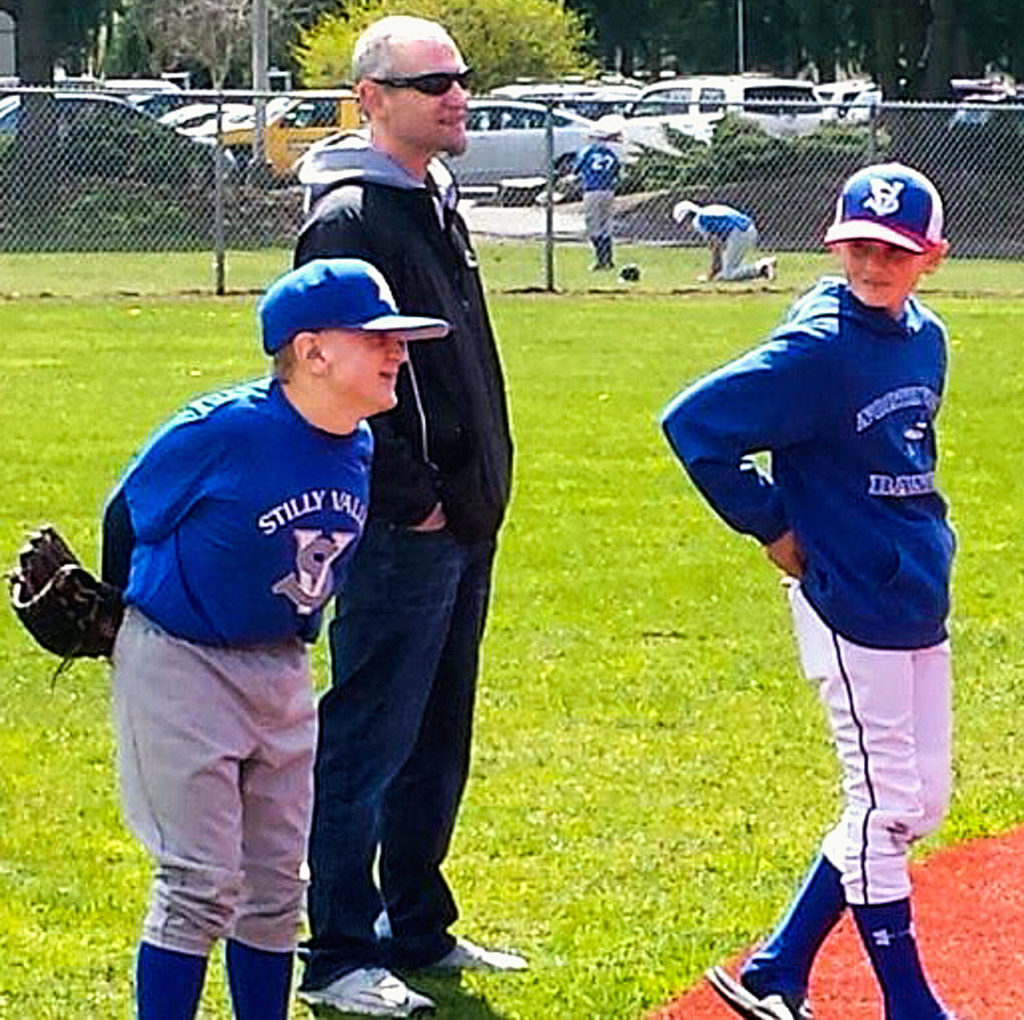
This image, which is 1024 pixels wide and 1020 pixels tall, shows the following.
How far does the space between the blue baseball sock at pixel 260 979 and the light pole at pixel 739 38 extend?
54999mm

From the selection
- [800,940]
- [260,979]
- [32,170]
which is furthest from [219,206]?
[260,979]

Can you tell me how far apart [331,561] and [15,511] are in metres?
7.50

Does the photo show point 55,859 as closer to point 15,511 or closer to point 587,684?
point 587,684

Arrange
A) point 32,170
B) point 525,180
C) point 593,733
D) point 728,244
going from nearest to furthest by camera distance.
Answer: point 593,733 < point 728,244 < point 32,170 < point 525,180

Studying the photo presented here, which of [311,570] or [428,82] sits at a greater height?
[428,82]

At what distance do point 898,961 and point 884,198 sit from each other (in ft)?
4.92

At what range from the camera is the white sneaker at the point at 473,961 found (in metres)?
5.90

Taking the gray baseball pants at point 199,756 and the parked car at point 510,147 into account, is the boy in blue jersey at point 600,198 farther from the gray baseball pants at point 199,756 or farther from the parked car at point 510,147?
the gray baseball pants at point 199,756

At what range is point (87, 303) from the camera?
920 inches

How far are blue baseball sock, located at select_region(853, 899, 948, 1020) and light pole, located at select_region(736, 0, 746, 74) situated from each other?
54.6 meters

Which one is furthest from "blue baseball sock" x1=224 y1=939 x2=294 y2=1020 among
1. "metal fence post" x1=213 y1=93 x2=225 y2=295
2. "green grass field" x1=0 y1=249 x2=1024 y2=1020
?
"metal fence post" x1=213 y1=93 x2=225 y2=295

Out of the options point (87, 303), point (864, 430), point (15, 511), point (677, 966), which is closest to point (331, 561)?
point (864, 430)

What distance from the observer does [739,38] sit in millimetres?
62812

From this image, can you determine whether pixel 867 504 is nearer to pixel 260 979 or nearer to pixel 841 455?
pixel 841 455
